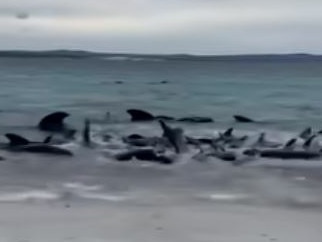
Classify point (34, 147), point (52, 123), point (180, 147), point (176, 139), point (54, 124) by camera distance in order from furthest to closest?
point (54, 124) → point (52, 123) → point (176, 139) → point (180, 147) → point (34, 147)

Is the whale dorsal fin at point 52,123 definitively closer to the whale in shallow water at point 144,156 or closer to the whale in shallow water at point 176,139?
the whale in shallow water at point 176,139

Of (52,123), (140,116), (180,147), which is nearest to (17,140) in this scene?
(180,147)

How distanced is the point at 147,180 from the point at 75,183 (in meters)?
1.46

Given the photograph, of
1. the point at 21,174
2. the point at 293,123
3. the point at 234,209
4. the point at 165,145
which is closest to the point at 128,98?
the point at 293,123

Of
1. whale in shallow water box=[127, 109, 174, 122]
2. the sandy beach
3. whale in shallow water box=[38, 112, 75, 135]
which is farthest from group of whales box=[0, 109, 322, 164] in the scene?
whale in shallow water box=[127, 109, 174, 122]

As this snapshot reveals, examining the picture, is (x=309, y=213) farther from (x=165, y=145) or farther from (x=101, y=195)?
(x=165, y=145)

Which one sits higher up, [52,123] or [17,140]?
[17,140]

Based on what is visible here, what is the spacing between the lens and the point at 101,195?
55.1ft

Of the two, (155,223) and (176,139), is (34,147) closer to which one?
(176,139)

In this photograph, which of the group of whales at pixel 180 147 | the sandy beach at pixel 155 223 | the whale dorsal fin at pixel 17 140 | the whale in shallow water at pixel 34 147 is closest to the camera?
the sandy beach at pixel 155 223

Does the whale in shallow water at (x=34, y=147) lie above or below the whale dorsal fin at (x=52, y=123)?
above

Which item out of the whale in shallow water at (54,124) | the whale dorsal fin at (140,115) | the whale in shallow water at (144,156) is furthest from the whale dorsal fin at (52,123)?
the whale in shallow water at (144,156)

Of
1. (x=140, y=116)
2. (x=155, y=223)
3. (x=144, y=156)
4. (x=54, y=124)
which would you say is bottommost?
(x=140, y=116)

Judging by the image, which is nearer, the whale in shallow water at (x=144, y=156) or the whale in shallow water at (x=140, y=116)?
the whale in shallow water at (x=144, y=156)
